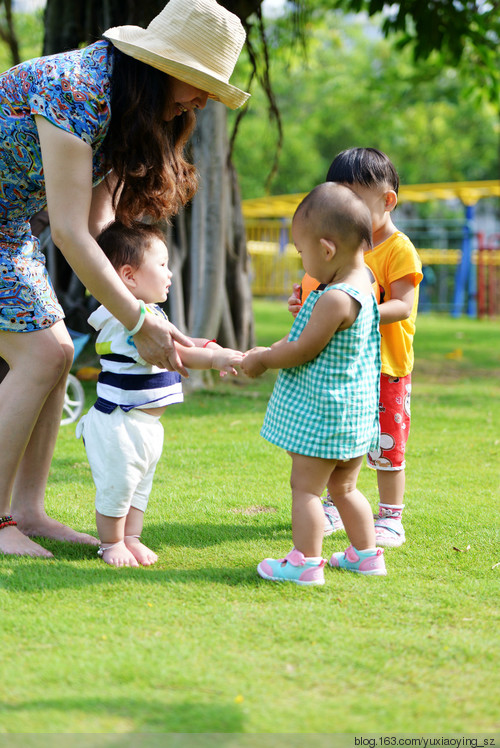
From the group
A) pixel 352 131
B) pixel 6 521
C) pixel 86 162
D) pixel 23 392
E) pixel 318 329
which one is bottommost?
pixel 6 521

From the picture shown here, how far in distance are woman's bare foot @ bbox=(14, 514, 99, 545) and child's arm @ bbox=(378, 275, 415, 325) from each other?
1388 mm

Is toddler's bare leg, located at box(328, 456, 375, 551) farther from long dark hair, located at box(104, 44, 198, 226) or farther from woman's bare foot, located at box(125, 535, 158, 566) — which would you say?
long dark hair, located at box(104, 44, 198, 226)

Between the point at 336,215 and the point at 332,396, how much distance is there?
22.7 inches

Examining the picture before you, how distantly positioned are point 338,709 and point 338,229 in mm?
1453

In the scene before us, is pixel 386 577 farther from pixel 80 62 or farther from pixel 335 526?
pixel 80 62

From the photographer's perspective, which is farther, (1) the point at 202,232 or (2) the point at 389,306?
(1) the point at 202,232

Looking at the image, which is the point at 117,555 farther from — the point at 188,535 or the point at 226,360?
the point at 226,360

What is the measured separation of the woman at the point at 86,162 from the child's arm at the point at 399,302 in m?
0.79

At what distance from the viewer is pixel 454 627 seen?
8.14 feet

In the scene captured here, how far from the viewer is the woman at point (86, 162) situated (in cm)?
271

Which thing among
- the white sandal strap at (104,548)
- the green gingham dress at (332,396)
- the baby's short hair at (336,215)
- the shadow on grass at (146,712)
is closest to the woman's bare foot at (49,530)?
the white sandal strap at (104,548)

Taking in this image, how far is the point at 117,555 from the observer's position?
3.02 meters

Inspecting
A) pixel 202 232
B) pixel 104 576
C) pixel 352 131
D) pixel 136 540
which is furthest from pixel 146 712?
pixel 352 131

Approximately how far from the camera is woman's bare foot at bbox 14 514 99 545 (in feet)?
10.7
